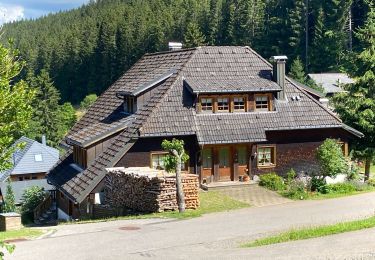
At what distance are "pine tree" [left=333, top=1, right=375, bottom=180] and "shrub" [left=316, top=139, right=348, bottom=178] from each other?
3923mm

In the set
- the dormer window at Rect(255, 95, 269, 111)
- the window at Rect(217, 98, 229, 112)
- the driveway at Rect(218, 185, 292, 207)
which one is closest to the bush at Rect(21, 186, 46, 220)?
the driveway at Rect(218, 185, 292, 207)

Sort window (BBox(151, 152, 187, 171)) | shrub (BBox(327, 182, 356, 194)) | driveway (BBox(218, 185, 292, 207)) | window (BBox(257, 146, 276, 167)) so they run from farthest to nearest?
1. window (BBox(257, 146, 276, 167))
2. window (BBox(151, 152, 187, 171))
3. shrub (BBox(327, 182, 356, 194))
4. driveway (BBox(218, 185, 292, 207))

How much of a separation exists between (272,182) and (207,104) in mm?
4690

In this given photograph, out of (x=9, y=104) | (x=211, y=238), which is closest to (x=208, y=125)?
(x=211, y=238)

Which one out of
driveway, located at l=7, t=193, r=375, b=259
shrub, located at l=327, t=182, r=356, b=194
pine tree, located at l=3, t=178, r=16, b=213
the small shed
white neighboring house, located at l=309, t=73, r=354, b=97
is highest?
white neighboring house, located at l=309, t=73, r=354, b=97

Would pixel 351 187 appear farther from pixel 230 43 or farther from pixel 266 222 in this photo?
pixel 230 43

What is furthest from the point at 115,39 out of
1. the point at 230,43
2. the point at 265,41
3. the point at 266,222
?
the point at 266,222

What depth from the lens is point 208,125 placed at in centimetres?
2830

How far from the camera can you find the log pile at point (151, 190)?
23030mm

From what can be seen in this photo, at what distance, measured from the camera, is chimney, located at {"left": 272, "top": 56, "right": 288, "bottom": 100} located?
29734 millimetres

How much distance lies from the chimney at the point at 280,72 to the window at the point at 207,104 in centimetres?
372

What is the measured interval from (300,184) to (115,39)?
87126 millimetres

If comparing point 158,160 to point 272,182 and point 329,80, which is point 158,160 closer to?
point 272,182

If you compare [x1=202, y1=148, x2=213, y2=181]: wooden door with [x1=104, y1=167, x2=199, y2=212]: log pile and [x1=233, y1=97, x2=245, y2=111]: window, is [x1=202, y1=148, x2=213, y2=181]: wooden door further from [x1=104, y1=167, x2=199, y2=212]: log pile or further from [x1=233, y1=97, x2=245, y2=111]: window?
[x1=104, y1=167, x2=199, y2=212]: log pile
